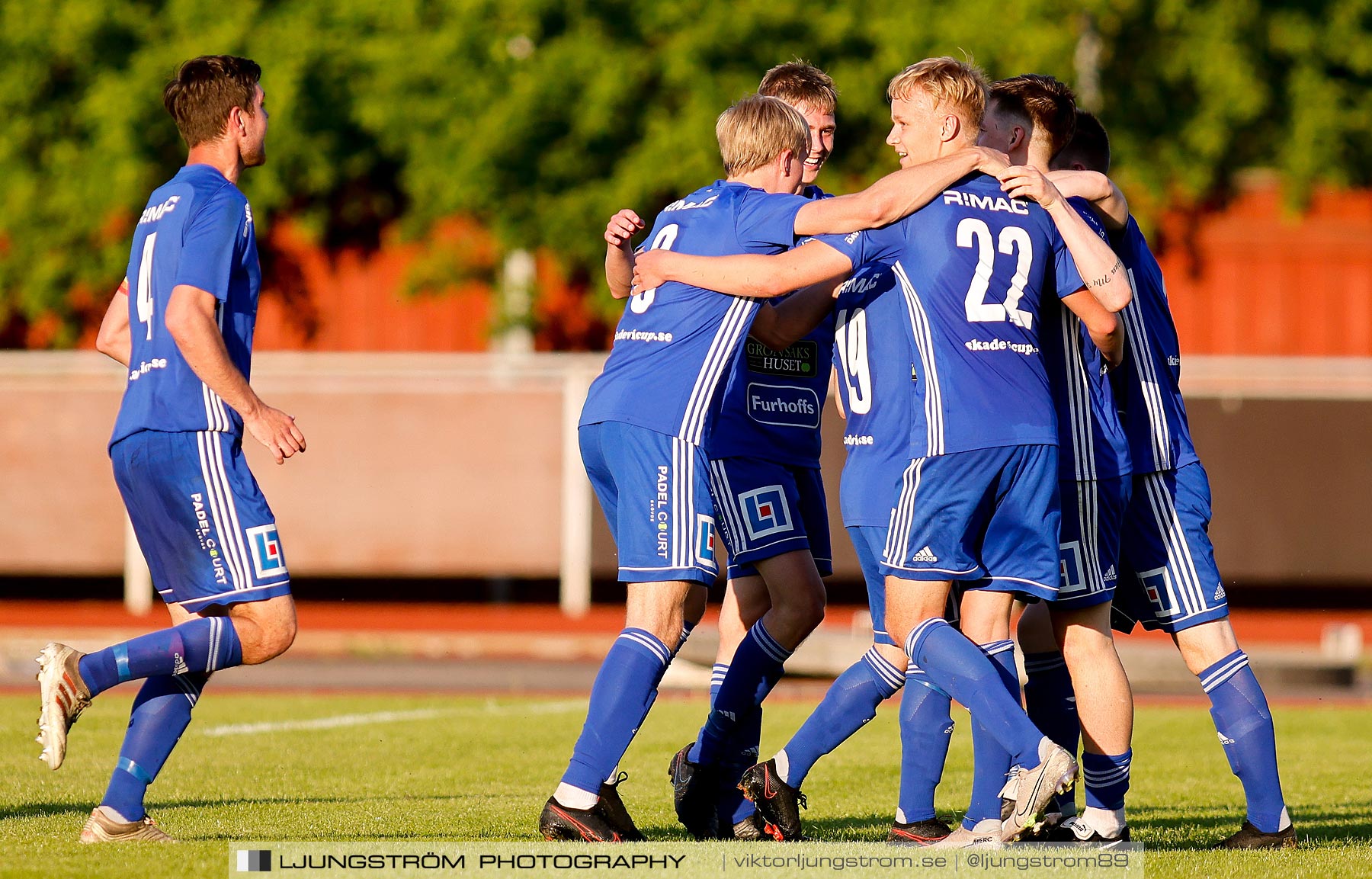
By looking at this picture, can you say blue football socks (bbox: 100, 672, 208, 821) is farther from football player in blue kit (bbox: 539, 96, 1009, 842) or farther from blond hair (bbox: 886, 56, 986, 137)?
blond hair (bbox: 886, 56, 986, 137)

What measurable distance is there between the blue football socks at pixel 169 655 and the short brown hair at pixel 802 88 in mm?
2878

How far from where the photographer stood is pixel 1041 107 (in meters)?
5.97

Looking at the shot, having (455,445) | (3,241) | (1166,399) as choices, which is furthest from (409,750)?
(3,241)

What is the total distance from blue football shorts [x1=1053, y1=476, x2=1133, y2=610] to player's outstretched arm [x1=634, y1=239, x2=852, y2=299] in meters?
1.12

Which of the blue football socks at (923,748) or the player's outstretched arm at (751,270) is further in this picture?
the blue football socks at (923,748)

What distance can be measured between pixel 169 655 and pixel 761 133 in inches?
100

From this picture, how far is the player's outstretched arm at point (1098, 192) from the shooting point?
19.0 feet

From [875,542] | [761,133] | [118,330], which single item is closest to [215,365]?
[118,330]

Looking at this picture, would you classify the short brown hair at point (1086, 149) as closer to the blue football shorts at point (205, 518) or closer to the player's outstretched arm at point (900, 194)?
the player's outstretched arm at point (900, 194)

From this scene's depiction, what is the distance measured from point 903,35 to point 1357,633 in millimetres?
9514

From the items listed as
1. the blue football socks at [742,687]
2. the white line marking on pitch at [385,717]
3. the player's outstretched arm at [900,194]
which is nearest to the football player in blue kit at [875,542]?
the blue football socks at [742,687]

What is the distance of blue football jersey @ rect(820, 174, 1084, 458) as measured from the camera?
213 inches

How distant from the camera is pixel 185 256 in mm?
5410

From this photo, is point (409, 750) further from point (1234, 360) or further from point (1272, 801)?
point (1234, 360)
